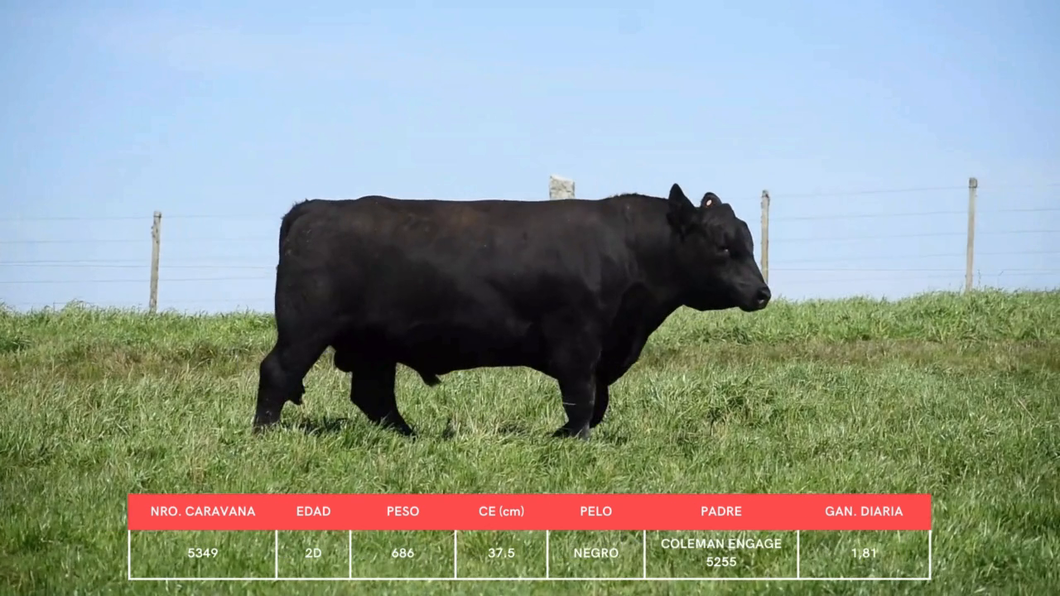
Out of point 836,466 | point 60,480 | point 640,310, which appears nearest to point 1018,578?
point 836,466

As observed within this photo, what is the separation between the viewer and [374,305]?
759 cm

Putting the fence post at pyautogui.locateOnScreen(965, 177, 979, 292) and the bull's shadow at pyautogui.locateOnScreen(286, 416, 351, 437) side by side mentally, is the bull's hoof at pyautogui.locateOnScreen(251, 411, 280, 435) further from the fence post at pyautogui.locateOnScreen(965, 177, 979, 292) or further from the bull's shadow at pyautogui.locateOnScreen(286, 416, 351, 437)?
the fence post at pyautogui.locateOnScreen(965, 177, 979, 292)

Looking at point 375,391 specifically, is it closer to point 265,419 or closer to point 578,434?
point 265,419

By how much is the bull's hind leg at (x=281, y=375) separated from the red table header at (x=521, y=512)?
1.79m

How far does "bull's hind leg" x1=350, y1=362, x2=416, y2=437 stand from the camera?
8.05 m

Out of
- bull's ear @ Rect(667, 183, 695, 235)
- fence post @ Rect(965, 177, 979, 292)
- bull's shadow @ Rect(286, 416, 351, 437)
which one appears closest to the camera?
Answer: bull's shadow @ Rect(286, 416, 351, 437)

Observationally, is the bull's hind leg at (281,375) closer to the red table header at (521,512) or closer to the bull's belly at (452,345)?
the bull's belly at (452,345)

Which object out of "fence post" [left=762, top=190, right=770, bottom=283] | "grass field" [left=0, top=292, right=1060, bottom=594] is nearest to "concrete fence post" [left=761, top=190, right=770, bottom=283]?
"fence post" [left=762, top=190, right=770, bottom=283]

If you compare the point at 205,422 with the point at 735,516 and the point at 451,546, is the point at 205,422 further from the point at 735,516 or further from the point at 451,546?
the point at 735,516

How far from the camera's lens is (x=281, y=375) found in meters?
7.58

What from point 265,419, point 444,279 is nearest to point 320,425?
point 265,419
